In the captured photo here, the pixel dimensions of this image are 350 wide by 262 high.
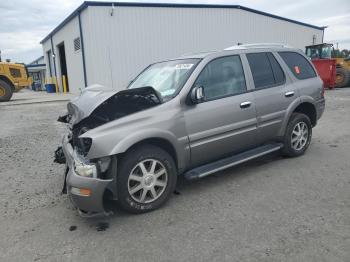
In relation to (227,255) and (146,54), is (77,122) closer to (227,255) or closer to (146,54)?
(227,255)

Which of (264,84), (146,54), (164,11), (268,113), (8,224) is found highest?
(164,11)

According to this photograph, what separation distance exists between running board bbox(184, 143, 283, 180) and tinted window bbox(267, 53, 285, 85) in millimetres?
984

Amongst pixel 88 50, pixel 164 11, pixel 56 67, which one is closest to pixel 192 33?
pixel 164 11

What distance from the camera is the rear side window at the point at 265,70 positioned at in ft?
15.3

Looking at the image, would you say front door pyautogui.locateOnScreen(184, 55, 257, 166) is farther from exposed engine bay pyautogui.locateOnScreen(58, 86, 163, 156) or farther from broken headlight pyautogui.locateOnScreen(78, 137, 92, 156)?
broken headlight pyautogui.locateOnScreen(78, 137, 92, 156)

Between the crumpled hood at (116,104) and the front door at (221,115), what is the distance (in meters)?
0.48

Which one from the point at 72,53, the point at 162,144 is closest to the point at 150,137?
the point at 162,144

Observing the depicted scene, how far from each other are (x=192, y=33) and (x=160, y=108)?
721 inches

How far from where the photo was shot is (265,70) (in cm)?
A: 483

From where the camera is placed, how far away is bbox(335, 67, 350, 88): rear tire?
18.4m

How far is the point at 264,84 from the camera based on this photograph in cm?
473

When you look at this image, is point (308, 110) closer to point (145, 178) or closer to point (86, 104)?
point (145, 178)

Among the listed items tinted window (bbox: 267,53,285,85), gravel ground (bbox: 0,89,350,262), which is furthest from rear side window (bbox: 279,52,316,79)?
gravel ground (bbox: 0,89,350,262)

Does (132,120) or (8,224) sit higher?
(132,120)
